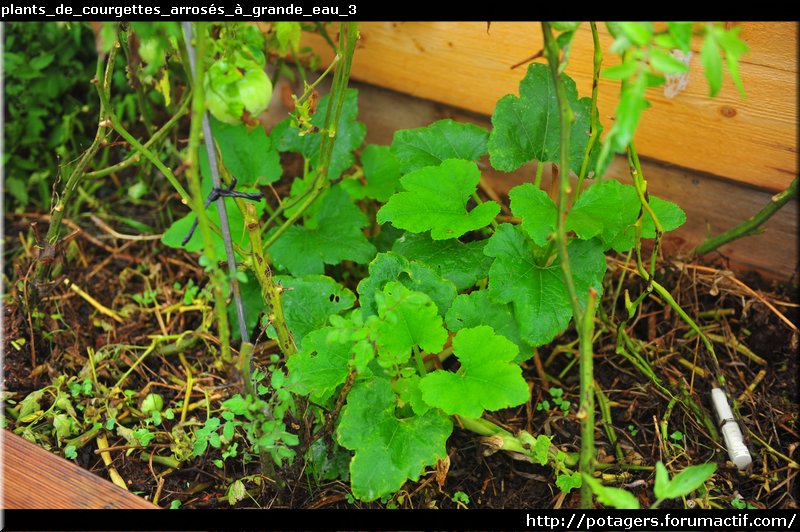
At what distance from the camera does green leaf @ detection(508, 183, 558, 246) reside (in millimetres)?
1598

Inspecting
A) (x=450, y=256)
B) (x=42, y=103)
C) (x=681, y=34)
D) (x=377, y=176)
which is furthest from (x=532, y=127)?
(x=42, y=103)

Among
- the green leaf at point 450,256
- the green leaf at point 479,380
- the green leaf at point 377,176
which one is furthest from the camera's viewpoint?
the green leaf at point 377,176

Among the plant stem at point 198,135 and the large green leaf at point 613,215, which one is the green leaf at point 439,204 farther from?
the plant stem at point 198,135

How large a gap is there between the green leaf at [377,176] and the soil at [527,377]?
1.69ft

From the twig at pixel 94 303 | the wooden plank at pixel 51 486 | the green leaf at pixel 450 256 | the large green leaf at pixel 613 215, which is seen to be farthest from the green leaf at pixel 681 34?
the twig at pixel 94 303

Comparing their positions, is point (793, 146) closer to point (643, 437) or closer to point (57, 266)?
point (643, 437)

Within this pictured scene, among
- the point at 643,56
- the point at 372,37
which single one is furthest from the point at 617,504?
the point at 372,37

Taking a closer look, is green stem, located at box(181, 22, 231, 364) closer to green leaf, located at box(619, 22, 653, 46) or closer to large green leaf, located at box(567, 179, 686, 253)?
green leaf, located at box(619, 22, 653, 46)

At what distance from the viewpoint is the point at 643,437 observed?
6.05ft

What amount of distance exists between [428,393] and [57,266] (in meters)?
1.36

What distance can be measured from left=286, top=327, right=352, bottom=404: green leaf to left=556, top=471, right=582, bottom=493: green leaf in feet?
1.73

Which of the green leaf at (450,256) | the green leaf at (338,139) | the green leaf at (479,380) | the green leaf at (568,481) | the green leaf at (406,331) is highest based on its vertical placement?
the green leaf at (338,139)

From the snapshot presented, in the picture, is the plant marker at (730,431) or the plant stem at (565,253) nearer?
the plant stem at (565,253)

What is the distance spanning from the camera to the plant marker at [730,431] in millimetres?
1717
